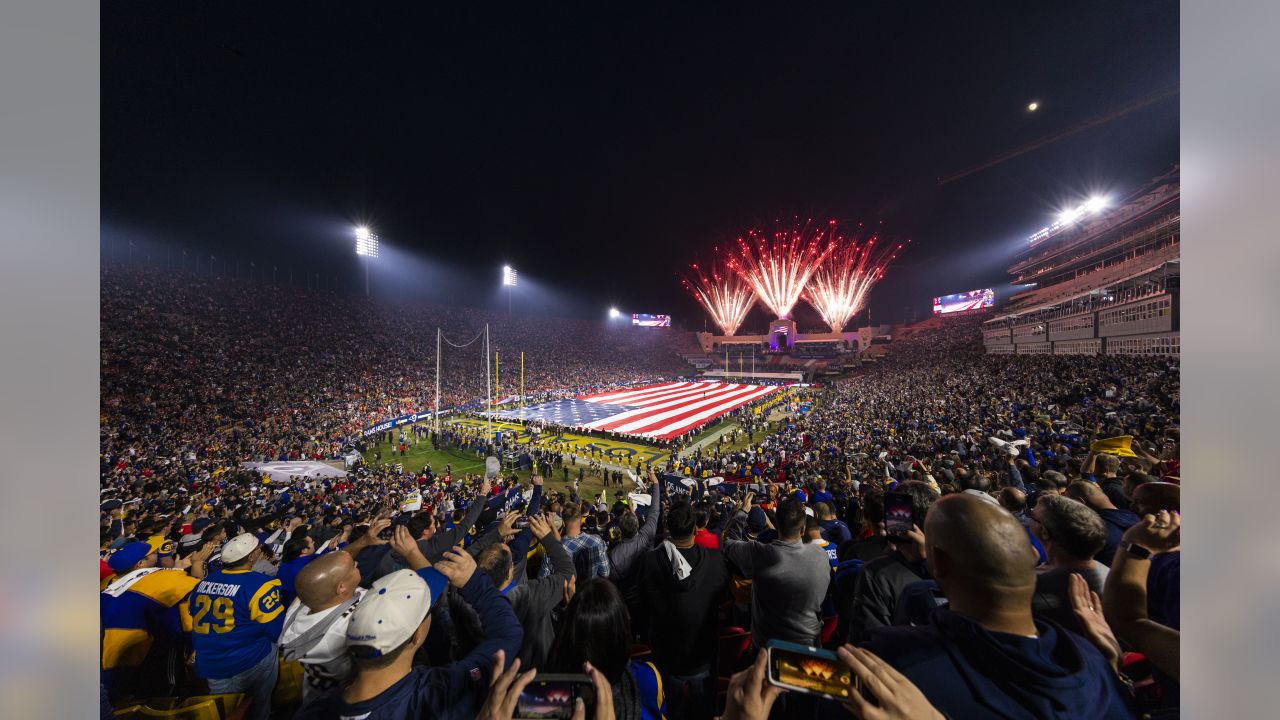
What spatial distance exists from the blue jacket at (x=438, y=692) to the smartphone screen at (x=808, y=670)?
4.21 feet

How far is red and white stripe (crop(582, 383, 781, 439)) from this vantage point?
24.2 meters

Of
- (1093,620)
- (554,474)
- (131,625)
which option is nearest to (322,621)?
(131,625)

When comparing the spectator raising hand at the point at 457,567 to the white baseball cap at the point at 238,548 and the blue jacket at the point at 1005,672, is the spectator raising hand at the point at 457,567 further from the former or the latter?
the blue jacket at the point at 1005,672

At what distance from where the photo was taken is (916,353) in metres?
42.1

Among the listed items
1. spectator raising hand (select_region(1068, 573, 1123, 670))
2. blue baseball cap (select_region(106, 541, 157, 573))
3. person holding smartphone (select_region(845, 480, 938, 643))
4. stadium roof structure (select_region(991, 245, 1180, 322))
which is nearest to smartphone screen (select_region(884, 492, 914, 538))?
person holding smartphone (select_region(845, 480, 938, 643))

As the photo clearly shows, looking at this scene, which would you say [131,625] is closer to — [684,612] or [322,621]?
[322,621]

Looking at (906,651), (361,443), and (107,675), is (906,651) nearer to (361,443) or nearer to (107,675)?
(107,675)

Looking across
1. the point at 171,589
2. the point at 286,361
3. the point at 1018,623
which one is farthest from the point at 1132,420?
the point at 286,361

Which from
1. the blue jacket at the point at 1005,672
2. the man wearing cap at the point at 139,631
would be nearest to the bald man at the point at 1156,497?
the blue jacket at the point at 1005,672

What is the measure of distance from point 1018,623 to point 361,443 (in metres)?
23.1

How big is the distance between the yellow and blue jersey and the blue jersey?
339mm

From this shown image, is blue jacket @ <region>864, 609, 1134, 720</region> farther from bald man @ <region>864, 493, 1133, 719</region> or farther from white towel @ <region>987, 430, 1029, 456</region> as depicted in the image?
white towel @ <region>987, 430, 1029, 456</region>
